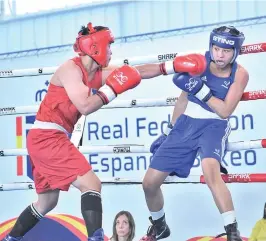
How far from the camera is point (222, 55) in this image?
3.72 meters

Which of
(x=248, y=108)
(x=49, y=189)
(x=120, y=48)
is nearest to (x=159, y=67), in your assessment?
(x=49, y=189)

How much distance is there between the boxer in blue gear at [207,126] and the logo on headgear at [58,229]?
5.78 feet

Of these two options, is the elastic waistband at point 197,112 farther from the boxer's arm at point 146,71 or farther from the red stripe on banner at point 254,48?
the red stripe on banner at point 254,48

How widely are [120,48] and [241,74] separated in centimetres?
191

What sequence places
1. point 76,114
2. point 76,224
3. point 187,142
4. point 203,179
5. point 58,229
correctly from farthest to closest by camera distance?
point 58,229 < point 76,224 < point 203,179 < point 187,142 < point 76,114

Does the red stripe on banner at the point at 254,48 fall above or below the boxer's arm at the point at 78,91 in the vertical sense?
above

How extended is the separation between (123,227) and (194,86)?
1.68 metres

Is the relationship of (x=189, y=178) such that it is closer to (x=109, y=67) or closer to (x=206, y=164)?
(x=206, y=164)

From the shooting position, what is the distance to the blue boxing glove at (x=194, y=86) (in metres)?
3.65

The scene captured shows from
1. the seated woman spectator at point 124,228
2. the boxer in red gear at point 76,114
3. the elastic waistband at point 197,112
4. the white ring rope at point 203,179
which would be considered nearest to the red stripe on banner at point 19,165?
the seated woman spectator at point 124,228

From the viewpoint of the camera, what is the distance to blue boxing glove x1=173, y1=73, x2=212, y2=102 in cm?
365

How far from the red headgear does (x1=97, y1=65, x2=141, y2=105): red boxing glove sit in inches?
7.2

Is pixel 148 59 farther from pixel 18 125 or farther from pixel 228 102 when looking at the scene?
pixel 18 125

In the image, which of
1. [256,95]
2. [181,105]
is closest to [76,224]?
[181,105]
